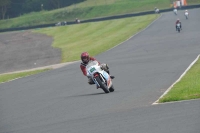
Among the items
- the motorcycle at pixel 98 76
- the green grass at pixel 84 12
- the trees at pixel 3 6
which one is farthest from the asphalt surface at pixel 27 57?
the trees at pixel 3 6

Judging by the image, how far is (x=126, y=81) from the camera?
21984mm

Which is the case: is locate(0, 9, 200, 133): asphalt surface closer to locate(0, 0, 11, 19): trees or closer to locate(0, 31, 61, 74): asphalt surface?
locate(0, 31, 61, 74): asphalt surface

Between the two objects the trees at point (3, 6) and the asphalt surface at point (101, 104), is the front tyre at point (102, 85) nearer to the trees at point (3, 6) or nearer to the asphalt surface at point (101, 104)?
the asphalt surface at point (101, 104)

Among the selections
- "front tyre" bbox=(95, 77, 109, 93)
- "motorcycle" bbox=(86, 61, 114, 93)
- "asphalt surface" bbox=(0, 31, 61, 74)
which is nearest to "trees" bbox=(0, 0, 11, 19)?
"asphalt surface" bbox=(0, 31, 61, 74)

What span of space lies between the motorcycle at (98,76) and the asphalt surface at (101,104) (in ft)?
1.05

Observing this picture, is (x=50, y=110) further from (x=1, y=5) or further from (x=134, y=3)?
(x=1, y=5)

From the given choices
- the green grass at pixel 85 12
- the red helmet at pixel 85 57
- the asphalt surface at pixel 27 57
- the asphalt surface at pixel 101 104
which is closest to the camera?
the asphalt surface at pixel 101 104

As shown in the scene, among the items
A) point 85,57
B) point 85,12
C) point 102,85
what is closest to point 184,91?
point 102,85

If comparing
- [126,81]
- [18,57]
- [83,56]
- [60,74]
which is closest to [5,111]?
[83,56]

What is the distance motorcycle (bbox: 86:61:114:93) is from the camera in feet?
60.7

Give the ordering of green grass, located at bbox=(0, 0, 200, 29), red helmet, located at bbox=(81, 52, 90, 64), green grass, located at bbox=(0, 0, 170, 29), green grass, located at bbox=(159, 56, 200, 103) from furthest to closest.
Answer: green grass, located at bbox=(0, 0, 170, 29), green grass, located at bbox=(0, 0, 200, 29), red helmet, located at bbox=(81, 52, 90, 64), green grass, located at bbox=(159, 56, 200, 103)

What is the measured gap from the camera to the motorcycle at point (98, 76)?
728 inches

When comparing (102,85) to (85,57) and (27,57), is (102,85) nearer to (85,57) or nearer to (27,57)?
(85,57)

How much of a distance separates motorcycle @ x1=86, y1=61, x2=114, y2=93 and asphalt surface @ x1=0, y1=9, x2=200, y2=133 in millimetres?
319
